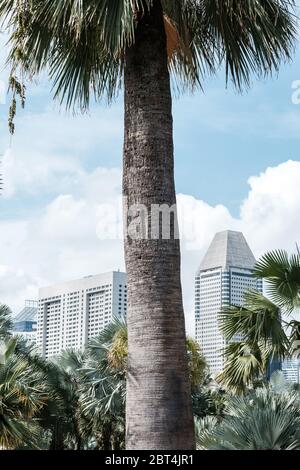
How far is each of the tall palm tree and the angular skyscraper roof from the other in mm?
73048

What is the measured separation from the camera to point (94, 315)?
321ft

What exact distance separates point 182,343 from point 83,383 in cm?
1368

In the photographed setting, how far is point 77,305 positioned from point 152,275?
309 feet

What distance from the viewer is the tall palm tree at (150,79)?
633 cm

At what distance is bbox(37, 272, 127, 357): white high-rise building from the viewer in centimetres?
9019

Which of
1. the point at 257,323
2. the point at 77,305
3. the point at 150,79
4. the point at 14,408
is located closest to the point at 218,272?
the point at 77,305

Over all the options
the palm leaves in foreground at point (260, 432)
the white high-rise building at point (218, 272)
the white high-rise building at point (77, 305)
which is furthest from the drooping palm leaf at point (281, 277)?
the white high-rise building at point (77, 305)

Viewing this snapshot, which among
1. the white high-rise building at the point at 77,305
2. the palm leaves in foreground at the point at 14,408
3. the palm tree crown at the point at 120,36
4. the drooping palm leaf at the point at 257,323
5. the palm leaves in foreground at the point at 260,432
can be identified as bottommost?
the palm leaves in foreground at the point at 260,432

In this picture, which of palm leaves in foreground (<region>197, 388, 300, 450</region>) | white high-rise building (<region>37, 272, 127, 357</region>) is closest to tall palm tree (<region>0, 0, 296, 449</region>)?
palm leaves in foreground (<region>197, 388, 300, 450</region>)

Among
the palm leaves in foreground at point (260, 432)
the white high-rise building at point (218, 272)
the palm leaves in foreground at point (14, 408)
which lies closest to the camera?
the palm leaves in foreground at point (260, 432)

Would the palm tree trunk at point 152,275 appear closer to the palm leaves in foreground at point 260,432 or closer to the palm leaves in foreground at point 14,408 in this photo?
the palm leaves in foreground at point 260,432

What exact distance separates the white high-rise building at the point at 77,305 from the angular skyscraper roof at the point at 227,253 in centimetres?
1171

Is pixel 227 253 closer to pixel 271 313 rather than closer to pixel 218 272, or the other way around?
pixel 218 272

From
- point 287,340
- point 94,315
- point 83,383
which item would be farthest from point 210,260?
point 287,340
